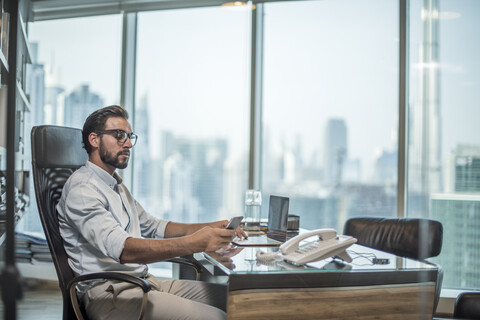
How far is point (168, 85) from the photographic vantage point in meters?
4.02

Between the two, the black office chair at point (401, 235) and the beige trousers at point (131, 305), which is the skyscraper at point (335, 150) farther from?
the beige trousers at point (131, 305)

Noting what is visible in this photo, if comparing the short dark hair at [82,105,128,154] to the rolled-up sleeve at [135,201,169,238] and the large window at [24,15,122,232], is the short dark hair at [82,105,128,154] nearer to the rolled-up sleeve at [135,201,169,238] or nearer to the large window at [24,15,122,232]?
the rolled-up sleeve at [135,201,169,238]

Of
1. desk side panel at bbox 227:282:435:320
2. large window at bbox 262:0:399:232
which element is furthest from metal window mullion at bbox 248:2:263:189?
desk side panel at bbox 227:282:435:320

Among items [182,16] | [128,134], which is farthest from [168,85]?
[128,134]

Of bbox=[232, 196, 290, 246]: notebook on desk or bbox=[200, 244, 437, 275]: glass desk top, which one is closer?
bbox=[200, 244, 437, 275]: glass desk top

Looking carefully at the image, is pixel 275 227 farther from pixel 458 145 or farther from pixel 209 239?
pixel 458 145

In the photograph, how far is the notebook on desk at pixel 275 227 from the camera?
2073 mm

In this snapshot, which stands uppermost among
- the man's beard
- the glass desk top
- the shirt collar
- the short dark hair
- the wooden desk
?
the short dark hair

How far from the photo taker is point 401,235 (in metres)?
2.53

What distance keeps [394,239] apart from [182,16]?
2.52 meters

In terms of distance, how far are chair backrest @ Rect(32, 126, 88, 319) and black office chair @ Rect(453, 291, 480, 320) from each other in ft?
4.97

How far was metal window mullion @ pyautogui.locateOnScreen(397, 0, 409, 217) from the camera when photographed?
346 centimetres

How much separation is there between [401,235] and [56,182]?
172cm

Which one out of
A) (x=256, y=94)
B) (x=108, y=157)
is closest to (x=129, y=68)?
(x=256, y=94)
